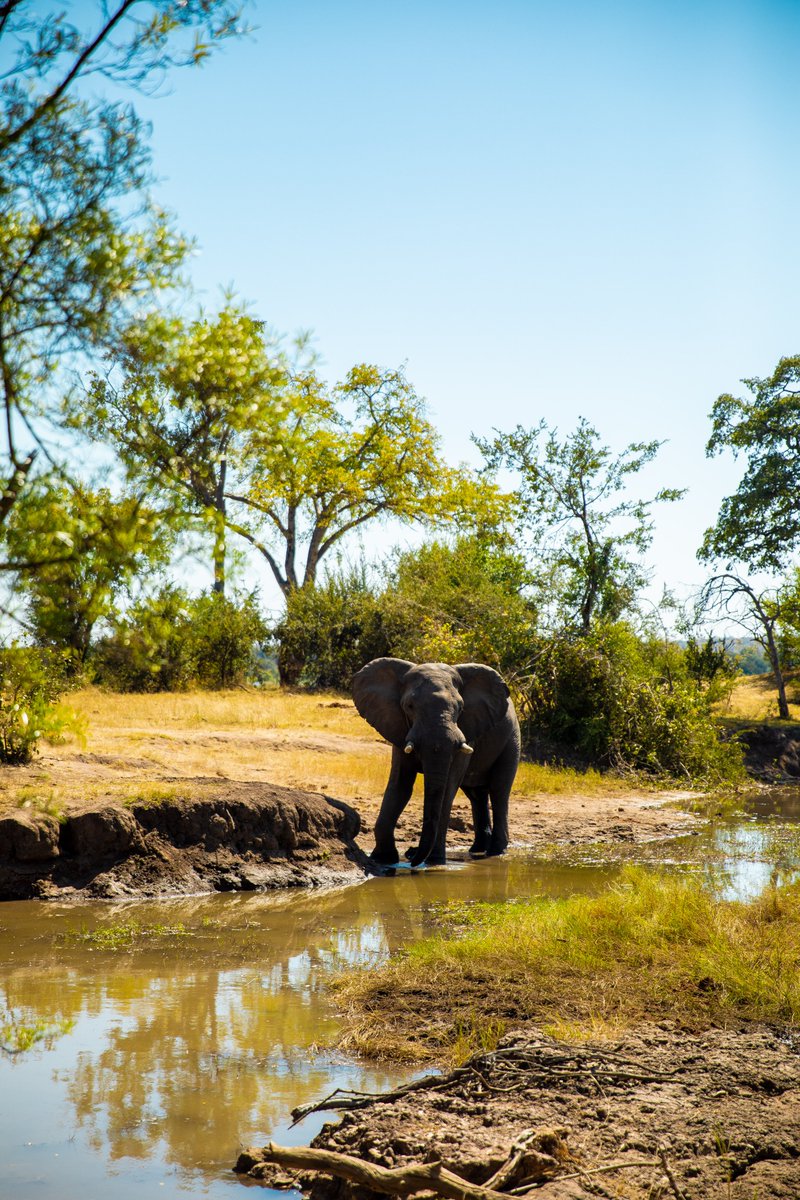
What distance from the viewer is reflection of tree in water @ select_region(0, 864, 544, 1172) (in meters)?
5.13

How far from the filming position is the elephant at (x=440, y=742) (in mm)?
12812

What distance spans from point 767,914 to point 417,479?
33.9m

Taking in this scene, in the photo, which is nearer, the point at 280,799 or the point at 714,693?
the point at 280,799

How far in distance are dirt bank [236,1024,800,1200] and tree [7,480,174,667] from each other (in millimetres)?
2480

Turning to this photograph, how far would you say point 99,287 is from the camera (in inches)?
233

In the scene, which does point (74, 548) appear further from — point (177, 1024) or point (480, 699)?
point (480, 699)

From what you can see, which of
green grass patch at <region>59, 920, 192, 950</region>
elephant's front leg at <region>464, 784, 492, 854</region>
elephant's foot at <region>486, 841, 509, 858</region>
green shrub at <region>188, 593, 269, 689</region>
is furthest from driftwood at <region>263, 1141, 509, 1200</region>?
green shrub at <region>188, 593, 269, 689</region>

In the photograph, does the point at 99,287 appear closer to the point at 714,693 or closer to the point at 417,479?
the point at 714,693

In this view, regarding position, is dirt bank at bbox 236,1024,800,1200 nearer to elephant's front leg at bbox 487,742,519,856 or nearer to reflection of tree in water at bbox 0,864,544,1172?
reflection of tree in water at bbox 0,864,544,1172

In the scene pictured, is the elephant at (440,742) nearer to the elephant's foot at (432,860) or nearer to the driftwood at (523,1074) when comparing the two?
the elephant's foot at (432,860)

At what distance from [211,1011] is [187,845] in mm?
4594

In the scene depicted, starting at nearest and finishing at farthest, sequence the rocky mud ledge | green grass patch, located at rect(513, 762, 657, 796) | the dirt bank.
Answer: the dirt bank → the rocky mud ledge → green grass patch, located at rect(513, 762, 657, 796)

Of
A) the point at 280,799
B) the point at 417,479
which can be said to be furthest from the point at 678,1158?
the point at 417,479

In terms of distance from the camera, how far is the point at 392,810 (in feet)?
43.7
